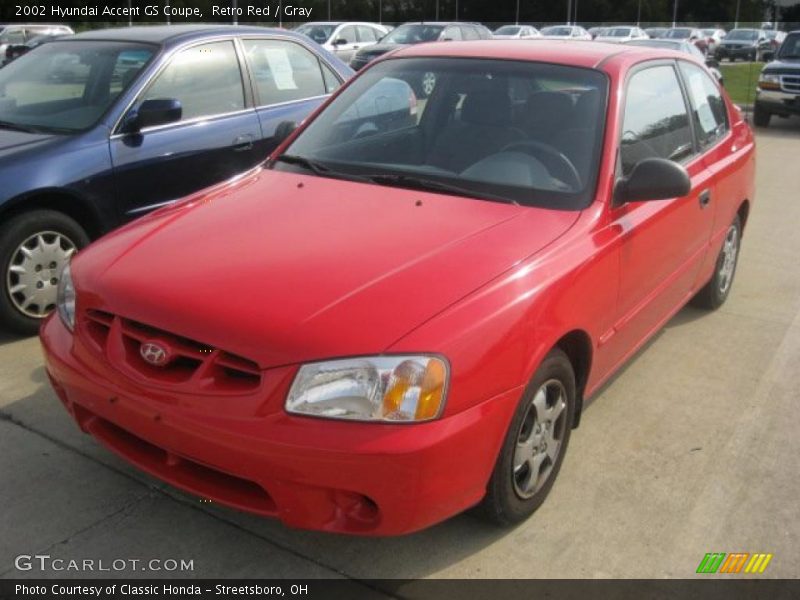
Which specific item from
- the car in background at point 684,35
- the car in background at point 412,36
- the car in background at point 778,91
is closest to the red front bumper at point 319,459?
the car in background at point 778,91

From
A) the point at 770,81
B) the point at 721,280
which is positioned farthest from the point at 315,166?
the point at 770,81

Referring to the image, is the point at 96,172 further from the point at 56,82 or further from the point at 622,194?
the point at 622,194

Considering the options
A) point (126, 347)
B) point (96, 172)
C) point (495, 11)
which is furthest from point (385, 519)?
point (495, 11)

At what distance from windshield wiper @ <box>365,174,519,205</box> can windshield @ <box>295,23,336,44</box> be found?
20.9m

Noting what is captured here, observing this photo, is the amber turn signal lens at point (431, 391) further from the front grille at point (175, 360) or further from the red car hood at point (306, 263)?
the front grille at point (175, 360)

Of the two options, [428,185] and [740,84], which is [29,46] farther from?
[740,84]

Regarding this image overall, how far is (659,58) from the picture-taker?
14.1 ft

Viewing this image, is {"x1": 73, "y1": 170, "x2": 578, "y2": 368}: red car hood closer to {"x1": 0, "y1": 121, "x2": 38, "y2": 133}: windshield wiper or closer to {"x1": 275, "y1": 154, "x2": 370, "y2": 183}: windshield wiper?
{"x1": 275, "y1": 154, "x2": 370, "y2": 183}: windshield wiper

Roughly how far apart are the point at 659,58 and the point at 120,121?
3.12m

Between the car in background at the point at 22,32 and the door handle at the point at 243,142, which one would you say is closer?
the door handle at the point at 243,142

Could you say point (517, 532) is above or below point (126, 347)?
below

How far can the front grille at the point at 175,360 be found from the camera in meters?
2.56

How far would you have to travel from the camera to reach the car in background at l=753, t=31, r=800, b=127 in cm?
1520

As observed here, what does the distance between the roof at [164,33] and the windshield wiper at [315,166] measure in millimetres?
2066
